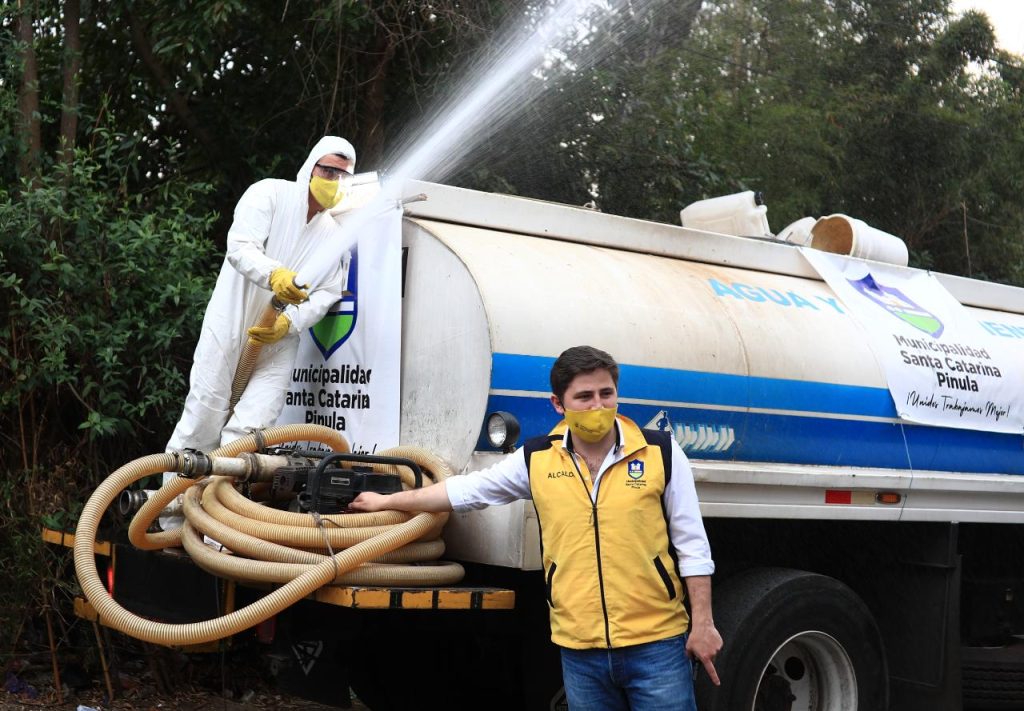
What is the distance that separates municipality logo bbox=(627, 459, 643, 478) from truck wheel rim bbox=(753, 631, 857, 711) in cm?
172

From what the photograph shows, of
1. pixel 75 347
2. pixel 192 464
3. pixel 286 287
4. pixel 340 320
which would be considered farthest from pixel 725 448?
pixel 75 347

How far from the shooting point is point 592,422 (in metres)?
3.79

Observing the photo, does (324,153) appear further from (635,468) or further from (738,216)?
(738,216)

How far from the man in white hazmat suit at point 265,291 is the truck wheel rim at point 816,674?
2338mm

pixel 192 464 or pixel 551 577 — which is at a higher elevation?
pixel 192 464

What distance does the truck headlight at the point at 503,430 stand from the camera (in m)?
4.45

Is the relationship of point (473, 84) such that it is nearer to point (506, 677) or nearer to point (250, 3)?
point (250, 3)

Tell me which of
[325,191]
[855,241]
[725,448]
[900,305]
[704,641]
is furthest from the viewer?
[855,241]

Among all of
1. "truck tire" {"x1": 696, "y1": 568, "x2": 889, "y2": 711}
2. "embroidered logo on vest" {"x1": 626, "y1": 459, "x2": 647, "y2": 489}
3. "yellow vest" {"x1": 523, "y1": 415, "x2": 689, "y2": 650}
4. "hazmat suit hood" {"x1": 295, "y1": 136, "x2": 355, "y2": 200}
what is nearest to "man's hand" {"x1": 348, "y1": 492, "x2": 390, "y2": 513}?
"yellow vest" {"x1": 523, "y1": 415, "x2": 689, "y2": 650}

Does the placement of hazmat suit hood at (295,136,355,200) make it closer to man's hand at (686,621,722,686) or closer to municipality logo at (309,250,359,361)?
municipality logo at (309,250,359,361)

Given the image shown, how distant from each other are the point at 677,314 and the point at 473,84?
13.3 ft

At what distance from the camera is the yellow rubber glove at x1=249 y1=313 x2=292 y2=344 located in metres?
4.99

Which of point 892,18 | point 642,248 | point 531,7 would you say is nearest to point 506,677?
point 642,248

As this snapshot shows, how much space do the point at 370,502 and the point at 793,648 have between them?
2.00m
